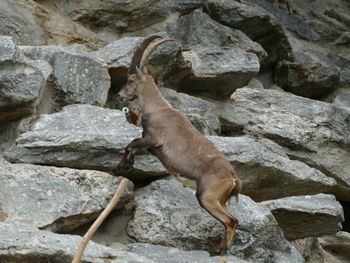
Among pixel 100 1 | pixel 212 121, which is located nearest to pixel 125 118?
pixel 212 121

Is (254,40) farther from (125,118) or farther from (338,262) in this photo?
(125,118)

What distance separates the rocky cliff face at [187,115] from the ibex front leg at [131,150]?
0.49 feet

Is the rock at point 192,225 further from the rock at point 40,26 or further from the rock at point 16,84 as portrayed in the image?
the rock at point 40,26

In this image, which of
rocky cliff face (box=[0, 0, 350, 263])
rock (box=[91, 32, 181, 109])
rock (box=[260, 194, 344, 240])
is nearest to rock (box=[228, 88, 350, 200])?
rocky cliff face (box=[0, 0, 350, 263])

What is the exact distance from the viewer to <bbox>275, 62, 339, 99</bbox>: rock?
1146cm

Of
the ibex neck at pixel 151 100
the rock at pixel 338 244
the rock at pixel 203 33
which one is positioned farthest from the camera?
the rock at pixel 203 33

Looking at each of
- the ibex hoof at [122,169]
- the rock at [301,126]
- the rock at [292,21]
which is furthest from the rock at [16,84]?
the rock at [292,21]

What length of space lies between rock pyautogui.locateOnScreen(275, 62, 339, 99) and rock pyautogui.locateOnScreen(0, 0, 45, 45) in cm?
379

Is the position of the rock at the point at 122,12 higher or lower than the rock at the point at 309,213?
higher

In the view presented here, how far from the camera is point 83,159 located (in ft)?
22.5

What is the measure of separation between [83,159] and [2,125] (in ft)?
3.60

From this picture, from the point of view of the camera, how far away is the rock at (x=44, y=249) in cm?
531

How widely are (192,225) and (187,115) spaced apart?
1.85 metres

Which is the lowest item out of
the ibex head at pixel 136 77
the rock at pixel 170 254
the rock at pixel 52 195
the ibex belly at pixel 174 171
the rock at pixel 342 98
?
the rock at pixel 342 98
